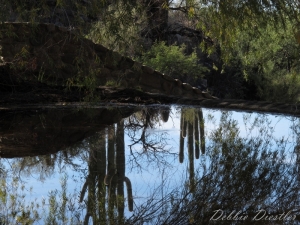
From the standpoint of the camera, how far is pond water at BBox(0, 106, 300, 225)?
2771 mm

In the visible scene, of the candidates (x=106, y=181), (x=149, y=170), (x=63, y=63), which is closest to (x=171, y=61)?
(x=63, y=63)

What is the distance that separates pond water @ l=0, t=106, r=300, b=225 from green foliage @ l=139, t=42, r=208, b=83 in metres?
8.60

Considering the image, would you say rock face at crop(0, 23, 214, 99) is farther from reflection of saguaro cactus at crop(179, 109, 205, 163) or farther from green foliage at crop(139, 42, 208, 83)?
green foliage at crop(139, 42, 208, 83)

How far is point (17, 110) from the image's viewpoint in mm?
7551

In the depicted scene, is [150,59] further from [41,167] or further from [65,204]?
[65,204]

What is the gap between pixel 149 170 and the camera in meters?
3.86

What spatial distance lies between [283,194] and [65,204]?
1061 mm

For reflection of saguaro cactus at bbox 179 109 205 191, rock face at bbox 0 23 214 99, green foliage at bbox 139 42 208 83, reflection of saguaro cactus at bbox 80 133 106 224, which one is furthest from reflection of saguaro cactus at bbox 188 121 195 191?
green foliage at bbox 139 42 208 83

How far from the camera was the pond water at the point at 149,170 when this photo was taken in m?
2.77

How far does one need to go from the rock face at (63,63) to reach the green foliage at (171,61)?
344 centimetres

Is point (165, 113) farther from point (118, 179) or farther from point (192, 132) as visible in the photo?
point (118, 179)

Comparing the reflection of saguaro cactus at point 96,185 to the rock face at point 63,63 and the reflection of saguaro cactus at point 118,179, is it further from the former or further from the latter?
the rock face at point 63,63

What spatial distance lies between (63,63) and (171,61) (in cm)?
556

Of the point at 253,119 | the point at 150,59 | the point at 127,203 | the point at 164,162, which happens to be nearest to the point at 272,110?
the point at 253,119
